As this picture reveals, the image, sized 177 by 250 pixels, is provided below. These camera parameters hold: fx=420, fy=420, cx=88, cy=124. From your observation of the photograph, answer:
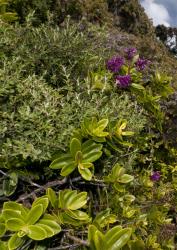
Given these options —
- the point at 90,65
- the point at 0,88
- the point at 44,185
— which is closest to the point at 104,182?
the point at 44,185

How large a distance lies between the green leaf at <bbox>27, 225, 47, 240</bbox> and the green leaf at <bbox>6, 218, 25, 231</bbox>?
0.05 metres

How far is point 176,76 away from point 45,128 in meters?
4.45

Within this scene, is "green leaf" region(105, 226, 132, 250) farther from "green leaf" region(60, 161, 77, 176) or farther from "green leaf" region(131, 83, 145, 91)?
"green leaf" region(131, 83, 145, 91)

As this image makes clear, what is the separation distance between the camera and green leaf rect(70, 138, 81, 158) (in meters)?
2.40

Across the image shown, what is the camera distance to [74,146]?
7.98 feet

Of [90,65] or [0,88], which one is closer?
[0,88]

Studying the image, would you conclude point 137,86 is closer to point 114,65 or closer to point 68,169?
point 114,65

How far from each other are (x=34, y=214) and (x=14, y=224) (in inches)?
4.4

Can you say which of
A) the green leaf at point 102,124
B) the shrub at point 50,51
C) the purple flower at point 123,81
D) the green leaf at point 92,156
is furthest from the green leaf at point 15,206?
the purple flower at point 123,81

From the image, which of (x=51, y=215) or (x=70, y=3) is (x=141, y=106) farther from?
(x=70, y=3)

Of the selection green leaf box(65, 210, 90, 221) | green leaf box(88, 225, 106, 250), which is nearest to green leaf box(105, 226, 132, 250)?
green leaf box(88, 225, 106, 250)

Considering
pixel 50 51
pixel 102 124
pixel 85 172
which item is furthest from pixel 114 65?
pixel 85 172

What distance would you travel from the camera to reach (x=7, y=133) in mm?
2520

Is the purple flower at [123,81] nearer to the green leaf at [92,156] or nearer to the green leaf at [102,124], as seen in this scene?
the green leaf at [102,124]
